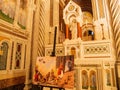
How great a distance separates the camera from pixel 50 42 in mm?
4910

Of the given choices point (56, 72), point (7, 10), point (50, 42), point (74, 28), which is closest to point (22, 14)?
point (7, 10)

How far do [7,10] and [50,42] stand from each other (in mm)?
2134

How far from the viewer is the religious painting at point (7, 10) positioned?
3246 mm

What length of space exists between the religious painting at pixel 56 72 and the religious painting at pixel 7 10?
5.58ft

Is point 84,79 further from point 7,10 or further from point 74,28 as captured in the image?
point 7,10

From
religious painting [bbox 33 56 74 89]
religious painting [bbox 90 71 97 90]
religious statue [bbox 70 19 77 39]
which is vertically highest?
religious statue [bbox 70 19 77 39]

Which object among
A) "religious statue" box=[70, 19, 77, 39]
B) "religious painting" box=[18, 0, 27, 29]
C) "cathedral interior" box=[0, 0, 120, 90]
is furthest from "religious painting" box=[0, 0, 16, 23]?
"religious statue" box=[70, 19, 77, 39]

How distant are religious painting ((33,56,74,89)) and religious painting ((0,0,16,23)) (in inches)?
66.9

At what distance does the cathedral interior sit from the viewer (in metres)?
3.36

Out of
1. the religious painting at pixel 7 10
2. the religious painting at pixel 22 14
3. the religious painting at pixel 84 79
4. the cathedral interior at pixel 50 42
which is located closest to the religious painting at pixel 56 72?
the cathedral interior at pixel 50 42

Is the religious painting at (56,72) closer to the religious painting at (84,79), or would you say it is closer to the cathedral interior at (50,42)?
the cathedral interior at (50,42)

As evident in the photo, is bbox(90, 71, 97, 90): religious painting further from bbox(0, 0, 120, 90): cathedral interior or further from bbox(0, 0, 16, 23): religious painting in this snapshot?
bbox(0, 0, 16, 23): religious painting

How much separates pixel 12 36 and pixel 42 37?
49.0 inches

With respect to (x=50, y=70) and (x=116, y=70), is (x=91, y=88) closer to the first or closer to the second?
(x=116, y=70)
